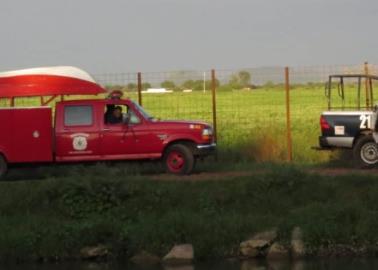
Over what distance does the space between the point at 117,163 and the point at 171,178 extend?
1.86 m

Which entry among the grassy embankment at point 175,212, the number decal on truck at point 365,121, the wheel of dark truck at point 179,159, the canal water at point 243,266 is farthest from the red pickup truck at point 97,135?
the canal water at point 243,266

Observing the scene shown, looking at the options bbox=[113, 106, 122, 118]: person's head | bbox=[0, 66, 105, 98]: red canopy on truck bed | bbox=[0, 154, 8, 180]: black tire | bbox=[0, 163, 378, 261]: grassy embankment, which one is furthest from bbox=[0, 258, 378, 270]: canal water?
bbox=[0, 66, 105, 98]: red canopy on truck bed

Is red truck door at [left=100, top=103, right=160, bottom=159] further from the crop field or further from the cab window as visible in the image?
the crop field

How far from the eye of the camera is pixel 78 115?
59.6ft

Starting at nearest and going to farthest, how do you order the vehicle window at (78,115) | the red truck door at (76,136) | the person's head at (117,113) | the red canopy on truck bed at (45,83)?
1. the red truck door at (76,136)
2. the vehicle window at (78,115)
3. the person's head at (117,113)
4. the red canopy on truck bed at (45,83)

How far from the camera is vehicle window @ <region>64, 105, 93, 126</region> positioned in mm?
18078

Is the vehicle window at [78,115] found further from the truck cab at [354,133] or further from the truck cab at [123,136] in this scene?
the truck cab at [354,133]

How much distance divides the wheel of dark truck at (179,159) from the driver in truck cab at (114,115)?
128 centimetres

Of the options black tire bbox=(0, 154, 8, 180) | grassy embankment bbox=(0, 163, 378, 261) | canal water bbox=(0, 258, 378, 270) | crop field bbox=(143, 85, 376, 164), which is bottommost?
canal water bbox=(0, 258, 378, 270)

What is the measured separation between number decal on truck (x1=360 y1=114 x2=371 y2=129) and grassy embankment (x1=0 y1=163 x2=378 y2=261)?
302 centimetres

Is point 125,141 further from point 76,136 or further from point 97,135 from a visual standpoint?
point 76,136

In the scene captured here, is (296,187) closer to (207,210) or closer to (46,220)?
(207,210)

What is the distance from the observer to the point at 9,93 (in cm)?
1869

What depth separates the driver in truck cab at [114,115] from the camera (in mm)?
18172
